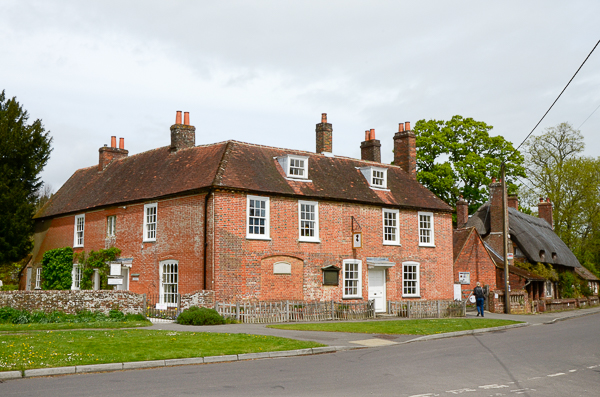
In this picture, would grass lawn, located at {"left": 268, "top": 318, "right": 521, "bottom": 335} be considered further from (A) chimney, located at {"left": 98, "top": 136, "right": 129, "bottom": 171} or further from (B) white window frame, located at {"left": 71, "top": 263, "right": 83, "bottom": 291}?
(A) chimney, located at {"left": 98, "top": 136, "right": 129, "bottom": 171}

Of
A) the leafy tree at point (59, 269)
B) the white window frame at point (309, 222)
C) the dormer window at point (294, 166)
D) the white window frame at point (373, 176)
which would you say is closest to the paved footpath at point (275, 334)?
the white window frame at point (309, 222)

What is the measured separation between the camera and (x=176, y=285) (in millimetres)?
28625

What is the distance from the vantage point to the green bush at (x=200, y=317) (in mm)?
22969

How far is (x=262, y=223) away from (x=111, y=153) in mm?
15236

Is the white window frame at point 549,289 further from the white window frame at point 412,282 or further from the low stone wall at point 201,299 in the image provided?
the low stone wall at point 201,299

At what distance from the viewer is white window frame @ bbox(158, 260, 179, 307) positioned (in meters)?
28.6

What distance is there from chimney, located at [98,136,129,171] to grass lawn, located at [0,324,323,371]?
21.8 metres

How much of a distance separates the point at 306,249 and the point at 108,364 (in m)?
17.6

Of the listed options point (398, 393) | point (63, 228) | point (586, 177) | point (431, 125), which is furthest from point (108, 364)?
point (586, 177)

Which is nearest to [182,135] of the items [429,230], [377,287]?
[377,287]

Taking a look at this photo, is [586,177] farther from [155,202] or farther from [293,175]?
[155,202]

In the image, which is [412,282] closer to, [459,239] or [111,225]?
[459,239]

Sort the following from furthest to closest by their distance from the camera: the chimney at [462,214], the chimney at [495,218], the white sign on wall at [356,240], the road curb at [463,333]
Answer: the chimney at [462,214], the chimney at [495,218], the white sign on wall at [356,240], the road curb at [463,333]

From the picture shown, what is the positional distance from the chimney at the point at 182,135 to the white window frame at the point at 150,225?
163 inches
